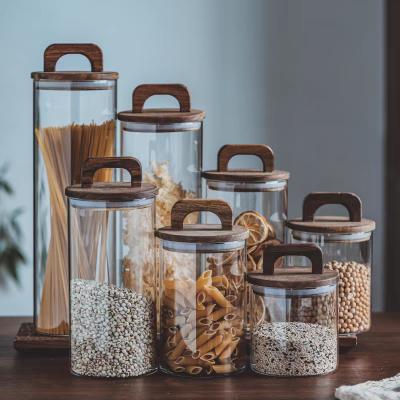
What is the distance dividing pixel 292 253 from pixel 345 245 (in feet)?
0.60

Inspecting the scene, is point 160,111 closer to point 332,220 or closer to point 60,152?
point 60,152

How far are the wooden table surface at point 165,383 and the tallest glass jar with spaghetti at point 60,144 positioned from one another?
10cm

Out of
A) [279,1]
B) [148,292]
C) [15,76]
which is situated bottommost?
[148,292]

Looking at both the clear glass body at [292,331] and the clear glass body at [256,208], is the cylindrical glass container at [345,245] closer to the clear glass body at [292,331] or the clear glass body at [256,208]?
the clear glass body at [256,208]

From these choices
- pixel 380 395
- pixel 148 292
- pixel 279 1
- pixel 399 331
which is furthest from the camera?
pixel 279 1

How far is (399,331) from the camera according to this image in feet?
5.21

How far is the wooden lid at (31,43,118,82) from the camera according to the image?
Result: 1405 mm

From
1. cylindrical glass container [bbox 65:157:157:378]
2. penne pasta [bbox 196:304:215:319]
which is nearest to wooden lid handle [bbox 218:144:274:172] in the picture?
cylindrical glass container [bbox 65:157:157:378]

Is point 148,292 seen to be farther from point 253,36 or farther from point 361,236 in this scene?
point 253,36

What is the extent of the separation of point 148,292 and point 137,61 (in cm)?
145

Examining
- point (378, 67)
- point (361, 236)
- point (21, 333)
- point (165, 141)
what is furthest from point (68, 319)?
point (378, 67)

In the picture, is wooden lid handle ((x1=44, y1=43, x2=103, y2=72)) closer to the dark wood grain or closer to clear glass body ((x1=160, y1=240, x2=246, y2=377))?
clear glass body ((x1=160, y1=240, x2=246, y2=377))

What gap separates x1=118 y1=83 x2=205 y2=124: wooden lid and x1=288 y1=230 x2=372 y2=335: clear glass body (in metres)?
0.27

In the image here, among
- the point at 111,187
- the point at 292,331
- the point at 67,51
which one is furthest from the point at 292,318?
the point at 67,51
